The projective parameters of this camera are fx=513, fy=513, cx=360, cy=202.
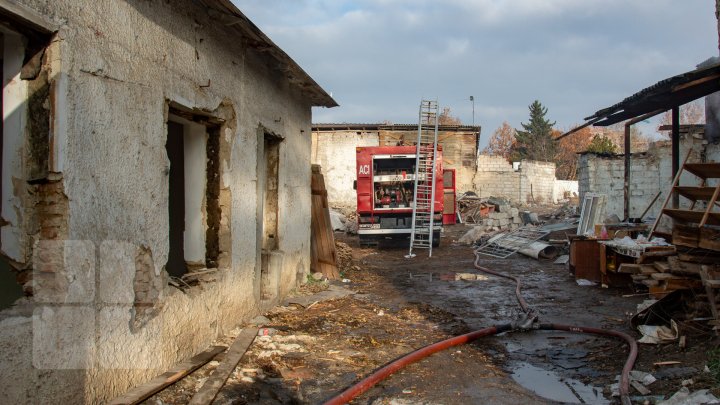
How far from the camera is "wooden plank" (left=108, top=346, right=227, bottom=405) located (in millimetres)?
3579

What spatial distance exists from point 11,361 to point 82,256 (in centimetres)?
75

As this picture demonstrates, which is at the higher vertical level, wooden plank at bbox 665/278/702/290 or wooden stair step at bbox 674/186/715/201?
wooden stair step at bbox 674/186/715/201

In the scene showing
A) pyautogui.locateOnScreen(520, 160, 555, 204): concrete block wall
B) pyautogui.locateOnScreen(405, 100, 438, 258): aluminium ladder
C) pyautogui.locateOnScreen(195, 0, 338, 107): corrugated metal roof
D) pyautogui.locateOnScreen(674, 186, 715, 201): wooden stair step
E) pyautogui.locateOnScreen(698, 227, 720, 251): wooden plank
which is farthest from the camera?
pyautogui.locateOnScreen(520, 160, 555, 204): concrete block wall

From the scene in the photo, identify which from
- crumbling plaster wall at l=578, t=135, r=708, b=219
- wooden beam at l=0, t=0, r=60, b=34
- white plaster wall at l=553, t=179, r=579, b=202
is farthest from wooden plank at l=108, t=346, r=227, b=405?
white plaster wall at l=553, t=179, r=579, b=202

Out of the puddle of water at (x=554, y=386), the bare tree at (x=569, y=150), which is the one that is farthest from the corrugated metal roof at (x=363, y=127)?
the bare tree at (x=569, y=150)

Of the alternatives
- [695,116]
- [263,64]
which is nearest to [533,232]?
[263,64]

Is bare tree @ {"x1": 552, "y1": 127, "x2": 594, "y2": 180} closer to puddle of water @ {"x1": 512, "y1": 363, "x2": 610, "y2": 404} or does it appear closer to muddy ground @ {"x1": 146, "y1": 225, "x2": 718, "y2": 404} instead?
muddy ground @ {"x1": 146, "y1": 225, "x2": 718, "y2": 404}

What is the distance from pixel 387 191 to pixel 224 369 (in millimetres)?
11785

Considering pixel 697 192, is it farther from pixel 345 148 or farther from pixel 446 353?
pixel 345 148

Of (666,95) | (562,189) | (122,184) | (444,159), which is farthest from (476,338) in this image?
(562,189)

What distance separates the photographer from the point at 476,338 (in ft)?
19.0

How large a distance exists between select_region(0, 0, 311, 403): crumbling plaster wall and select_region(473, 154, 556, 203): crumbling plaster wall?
83.9 ft

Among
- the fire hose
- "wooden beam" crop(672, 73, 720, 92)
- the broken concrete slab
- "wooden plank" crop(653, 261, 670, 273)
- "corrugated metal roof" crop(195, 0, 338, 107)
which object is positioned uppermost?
"corrugated metal roof" crop(195, 0, 338, 107)

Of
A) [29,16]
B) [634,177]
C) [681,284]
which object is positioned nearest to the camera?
[29,16]
